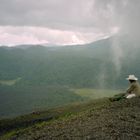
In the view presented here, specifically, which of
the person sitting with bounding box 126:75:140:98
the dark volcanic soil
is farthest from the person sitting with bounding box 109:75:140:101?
the dark volcanic soil

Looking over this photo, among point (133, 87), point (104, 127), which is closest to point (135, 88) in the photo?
point (133, 87)

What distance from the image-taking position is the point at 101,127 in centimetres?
2502

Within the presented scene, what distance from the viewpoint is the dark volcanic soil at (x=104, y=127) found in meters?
22.8

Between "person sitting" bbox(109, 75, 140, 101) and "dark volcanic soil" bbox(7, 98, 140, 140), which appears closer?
"dark volcanic soil" bbox(7, 98, 140, 140)

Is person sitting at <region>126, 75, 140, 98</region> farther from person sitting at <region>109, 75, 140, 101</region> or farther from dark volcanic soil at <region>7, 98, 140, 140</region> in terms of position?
dark volcanic soil at <region>7, 98, 140, 140</region>

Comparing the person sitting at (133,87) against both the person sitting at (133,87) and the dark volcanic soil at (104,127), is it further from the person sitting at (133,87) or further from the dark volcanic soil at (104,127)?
the dark volcanic soil at (104,127)

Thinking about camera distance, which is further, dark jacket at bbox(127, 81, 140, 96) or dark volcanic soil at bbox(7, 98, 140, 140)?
dark jacket at bbox(127, 81, 140, 96)

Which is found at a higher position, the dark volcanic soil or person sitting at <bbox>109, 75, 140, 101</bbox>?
person sitting at <bbox>109, 75, 140, 101</bbox>

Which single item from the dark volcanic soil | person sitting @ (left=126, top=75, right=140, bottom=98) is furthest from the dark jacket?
the dark volcanic soil

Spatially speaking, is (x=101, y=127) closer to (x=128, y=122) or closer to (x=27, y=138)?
(x=128, y=122)

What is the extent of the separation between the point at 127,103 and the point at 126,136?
34.0 feet

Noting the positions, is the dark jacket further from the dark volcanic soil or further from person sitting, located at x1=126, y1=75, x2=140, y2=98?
the dark volcanic soil

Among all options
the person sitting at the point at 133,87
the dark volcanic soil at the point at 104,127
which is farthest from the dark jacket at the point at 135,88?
the dark volcanic soil at the point at 104,127

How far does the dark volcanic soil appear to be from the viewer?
2284cm
